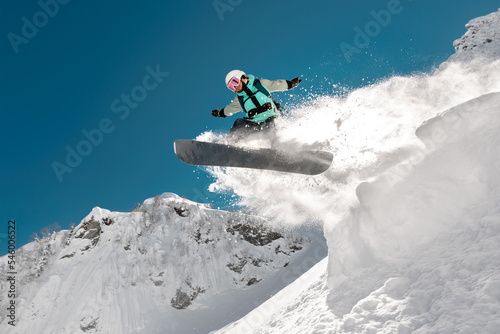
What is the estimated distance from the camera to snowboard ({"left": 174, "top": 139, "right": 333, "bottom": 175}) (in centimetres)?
666

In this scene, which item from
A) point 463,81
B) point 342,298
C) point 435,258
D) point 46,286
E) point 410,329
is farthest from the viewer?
point 46,286

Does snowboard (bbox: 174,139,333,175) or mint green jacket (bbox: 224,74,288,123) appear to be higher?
mint green jacket (bbox: 224,74,288,123)

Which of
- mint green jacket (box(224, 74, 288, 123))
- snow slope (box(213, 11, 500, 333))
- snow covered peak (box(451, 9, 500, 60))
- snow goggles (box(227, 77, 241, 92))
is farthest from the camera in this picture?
snow covered peak (box(451, 9, 500, 60))

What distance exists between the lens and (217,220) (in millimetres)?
31516

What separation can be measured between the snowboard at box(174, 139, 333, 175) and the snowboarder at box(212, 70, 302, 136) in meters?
0.55

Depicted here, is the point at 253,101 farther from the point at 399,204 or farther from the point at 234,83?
the point at 399,204

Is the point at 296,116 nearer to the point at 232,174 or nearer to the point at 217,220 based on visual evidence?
the point at 232,174

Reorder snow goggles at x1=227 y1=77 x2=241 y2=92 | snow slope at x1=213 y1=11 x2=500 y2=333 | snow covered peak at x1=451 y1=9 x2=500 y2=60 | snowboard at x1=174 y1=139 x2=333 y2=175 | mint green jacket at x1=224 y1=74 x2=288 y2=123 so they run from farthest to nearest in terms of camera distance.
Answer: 1. snow covered peak at x1=451 y1=9 x2=500 y2=60
2. snowboard at x1=174 y1=139 x2=333 y2=175
3. mint green jacket at x1=224 y1=74 x2=288 y2=123
4. snow goggles at x1=227 y1=77 x2=241 y2=92
5. snow slope at x1=213 y1=11 x2=500 y2=333

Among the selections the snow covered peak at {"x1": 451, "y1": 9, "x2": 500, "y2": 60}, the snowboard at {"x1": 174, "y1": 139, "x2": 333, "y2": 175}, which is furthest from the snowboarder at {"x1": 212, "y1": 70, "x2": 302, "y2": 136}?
the snow covered peak at {"x1": 451, "y1": 9, "x2": 500, "y2": 60}

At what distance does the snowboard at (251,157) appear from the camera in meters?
6.66

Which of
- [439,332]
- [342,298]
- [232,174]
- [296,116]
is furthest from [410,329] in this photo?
[232,174]

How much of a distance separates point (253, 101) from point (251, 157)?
1.27m

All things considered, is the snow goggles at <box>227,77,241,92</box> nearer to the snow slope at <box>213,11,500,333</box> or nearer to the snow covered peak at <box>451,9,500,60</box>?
the snow slope at <box>213,11,500,333</box>

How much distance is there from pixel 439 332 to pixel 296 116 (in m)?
6.04
